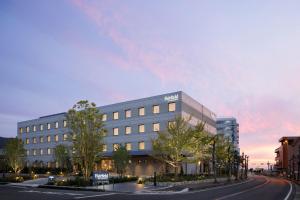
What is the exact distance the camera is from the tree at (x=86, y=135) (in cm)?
4631

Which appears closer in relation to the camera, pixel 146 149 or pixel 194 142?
pixel 194 142

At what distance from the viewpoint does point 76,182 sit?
44969 millimetres

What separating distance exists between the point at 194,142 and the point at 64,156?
34887 millimetres

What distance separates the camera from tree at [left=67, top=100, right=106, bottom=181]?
46312 mm

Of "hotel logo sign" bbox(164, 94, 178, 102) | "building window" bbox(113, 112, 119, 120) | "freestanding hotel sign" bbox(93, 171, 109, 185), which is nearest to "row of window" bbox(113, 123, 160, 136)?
"building window" bbox(113, 112, 119, 120)

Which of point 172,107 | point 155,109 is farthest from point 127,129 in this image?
point 172,107

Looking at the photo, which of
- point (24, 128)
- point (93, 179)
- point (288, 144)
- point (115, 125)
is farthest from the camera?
point (288, 144)

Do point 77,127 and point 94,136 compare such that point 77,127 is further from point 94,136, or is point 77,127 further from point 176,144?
point 176,144

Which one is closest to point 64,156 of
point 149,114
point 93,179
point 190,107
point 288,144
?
point 149,114

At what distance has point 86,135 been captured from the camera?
46.3m

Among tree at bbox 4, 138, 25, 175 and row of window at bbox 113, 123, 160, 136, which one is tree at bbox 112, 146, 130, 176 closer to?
row of window at bbox 113, 123, 160, 136

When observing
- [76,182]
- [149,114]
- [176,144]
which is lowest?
[76,182]

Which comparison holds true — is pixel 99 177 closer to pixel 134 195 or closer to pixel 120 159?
pixel 134 195

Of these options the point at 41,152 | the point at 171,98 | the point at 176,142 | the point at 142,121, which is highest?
the point at 171,98
